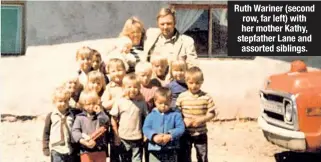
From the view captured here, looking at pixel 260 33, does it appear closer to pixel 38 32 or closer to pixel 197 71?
pixel 197 71

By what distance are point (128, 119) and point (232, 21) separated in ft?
4.65

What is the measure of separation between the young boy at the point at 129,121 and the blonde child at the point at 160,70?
0.14m

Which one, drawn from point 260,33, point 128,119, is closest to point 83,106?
point 128,119

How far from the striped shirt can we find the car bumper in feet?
2.74

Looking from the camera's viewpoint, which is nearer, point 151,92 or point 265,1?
point 151,92

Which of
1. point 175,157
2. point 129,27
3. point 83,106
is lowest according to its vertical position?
point 175,157

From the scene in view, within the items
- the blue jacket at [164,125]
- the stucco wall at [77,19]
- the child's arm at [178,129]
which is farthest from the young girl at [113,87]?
the stucco wall at [77,19]

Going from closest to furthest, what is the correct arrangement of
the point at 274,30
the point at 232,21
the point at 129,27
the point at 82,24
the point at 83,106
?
the point at 83,106
the point at 129,27
the point at 274,30
the point at 232,21
the point at 82,24

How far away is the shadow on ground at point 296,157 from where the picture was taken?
4973 millimetres

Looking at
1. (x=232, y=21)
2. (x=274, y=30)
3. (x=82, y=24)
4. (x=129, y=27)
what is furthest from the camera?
(x=82, y=24)

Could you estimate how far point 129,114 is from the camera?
12.4ft

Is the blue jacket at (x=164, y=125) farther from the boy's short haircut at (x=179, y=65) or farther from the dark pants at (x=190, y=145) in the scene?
the boy's short haircut at (x=179, y=65)

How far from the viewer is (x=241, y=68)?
614cm

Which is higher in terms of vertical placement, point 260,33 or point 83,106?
point 260,33
